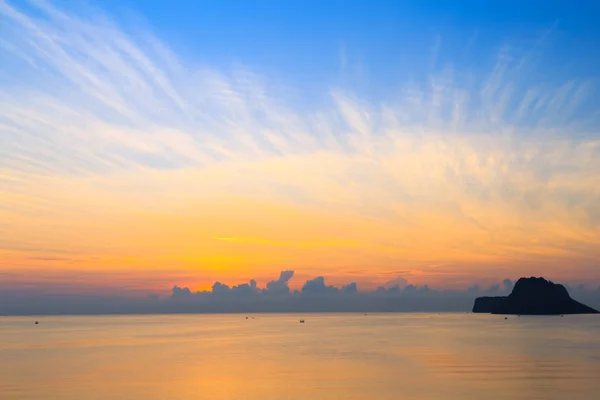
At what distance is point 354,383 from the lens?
5619 centimetres

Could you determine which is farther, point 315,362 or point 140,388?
point 315,362

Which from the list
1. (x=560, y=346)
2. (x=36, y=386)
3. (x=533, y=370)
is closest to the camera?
(x=36, y=386)

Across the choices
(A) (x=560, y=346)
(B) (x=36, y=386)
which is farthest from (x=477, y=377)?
(A) (x=560, y=346)

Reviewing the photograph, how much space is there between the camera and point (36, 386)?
55.1 metres

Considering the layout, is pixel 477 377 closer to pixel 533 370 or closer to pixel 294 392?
pixel 533 370

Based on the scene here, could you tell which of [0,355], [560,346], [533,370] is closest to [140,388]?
[533,370]

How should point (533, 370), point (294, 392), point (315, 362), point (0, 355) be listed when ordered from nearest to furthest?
point (294, 392) < point (533, 370) < point (315, 362) < point (0, 355)

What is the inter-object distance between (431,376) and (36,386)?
38871mm

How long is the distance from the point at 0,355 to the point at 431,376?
6644cm

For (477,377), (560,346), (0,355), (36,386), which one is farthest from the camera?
(560,346)

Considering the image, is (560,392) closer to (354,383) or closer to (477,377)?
(477,377)

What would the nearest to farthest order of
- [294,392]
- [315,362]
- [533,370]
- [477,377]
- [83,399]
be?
[83,399] < [294,392] < [477,377] < [533,370] < [315,362]

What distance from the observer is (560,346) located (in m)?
104

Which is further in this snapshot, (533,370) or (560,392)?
(533,370)
